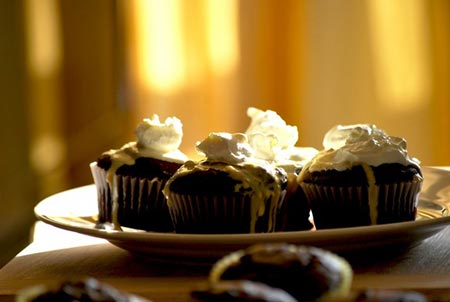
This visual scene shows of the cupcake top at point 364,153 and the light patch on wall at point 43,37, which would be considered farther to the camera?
the light patch on wall at point 43,37

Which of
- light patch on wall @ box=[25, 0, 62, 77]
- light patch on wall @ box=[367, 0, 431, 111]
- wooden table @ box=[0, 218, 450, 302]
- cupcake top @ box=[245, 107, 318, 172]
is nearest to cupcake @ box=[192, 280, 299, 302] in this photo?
wooden table @ box=[0, 218, 450, 302]

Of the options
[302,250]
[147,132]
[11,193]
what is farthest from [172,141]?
[11,193]

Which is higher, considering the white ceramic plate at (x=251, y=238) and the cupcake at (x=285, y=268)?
the cupcake at (x=285, y=268)

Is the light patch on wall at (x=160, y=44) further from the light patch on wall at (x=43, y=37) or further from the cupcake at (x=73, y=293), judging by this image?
the cupcake at (x=73, y=293)

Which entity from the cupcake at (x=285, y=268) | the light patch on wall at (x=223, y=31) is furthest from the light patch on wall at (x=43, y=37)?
the cupcake at (x=285, y=268)

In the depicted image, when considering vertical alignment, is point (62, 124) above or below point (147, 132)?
below

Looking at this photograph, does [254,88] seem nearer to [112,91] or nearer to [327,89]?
[327,89]
